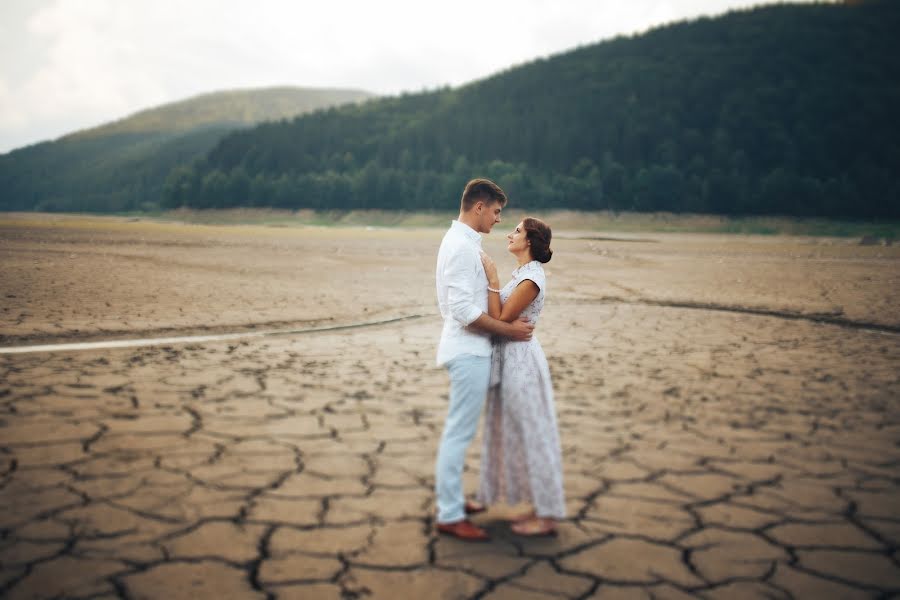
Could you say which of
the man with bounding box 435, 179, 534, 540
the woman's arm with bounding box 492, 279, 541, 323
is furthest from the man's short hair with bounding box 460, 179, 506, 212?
the woman's arm with bounding box 492, 279, 541, 323

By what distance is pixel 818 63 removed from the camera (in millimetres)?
113938

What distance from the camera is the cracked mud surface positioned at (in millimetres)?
2723

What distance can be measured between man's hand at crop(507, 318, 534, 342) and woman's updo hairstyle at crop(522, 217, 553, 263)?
30cm

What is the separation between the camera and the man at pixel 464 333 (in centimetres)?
282

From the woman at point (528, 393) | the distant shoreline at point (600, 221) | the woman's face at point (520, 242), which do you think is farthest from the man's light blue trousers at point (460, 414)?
the distant shoreline at point (600, 221)

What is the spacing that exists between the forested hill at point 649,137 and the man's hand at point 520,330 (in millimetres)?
79229

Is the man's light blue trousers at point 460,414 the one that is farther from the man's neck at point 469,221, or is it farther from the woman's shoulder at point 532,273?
the man's neck at point 469,221

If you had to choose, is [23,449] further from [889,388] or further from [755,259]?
[755,259]

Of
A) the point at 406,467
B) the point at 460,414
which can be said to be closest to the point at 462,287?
the point at 460,414

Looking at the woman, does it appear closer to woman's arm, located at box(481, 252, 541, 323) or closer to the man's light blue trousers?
woman's arm, located at box(481, 252, 541, 323)

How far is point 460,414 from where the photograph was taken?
2.91 metres

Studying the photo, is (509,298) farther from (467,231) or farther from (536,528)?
(536,528)

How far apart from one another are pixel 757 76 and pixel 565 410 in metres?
125

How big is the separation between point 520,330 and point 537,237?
436 millimetres
